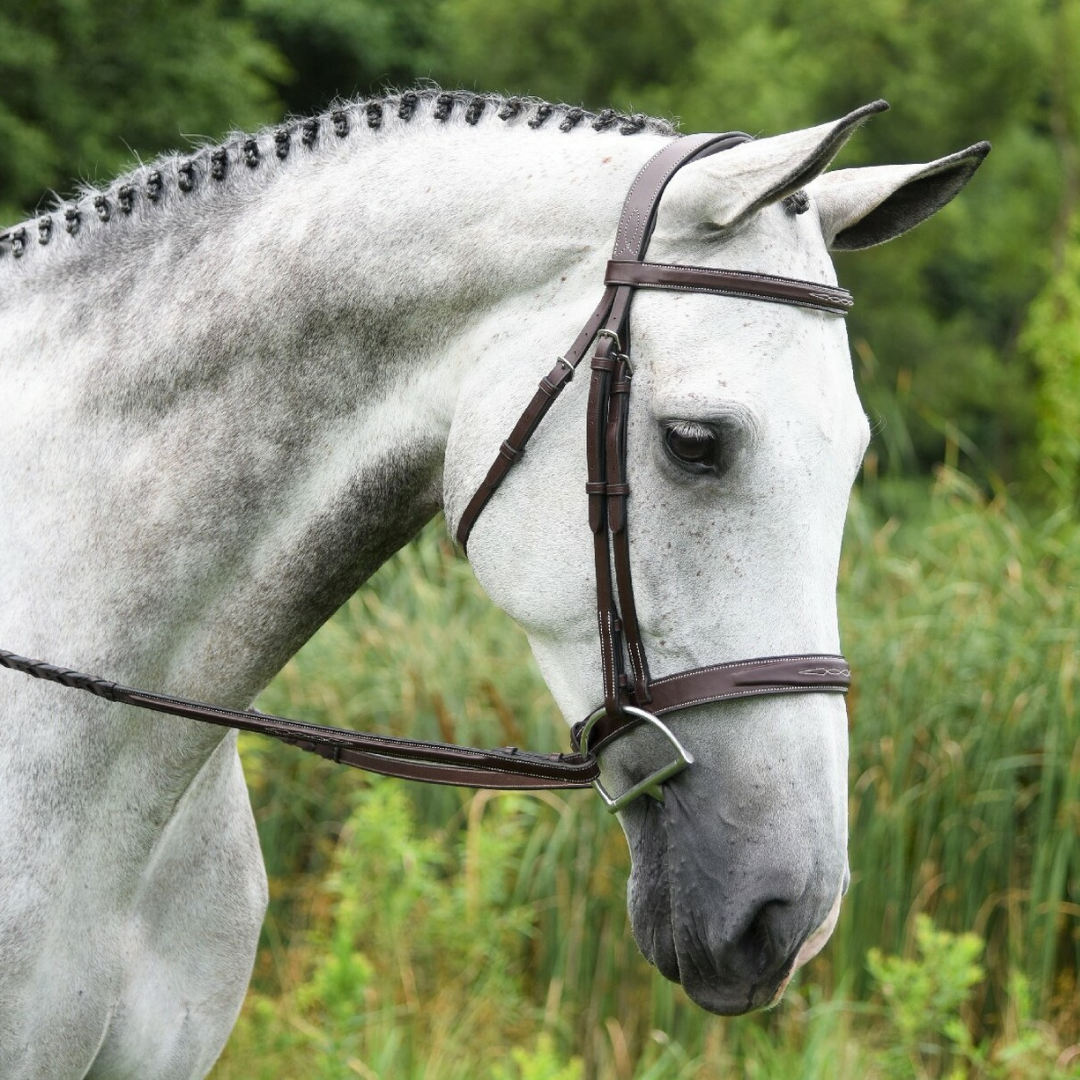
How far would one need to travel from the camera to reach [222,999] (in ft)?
7.36

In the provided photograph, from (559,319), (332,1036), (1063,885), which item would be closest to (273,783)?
(332,1036)

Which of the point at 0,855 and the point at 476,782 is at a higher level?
the point at 476,782

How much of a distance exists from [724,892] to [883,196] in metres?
1.04

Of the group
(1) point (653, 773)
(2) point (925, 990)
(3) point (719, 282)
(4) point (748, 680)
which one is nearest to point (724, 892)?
(1) point (653, 773)

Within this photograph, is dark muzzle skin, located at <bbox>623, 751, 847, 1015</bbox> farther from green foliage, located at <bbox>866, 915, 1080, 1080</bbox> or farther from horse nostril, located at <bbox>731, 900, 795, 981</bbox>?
green foliage, located at <bbox>866, 915, 1080, 1080</bbox>

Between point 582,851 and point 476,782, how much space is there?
2826 millimetres

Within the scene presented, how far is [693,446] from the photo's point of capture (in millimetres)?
1724

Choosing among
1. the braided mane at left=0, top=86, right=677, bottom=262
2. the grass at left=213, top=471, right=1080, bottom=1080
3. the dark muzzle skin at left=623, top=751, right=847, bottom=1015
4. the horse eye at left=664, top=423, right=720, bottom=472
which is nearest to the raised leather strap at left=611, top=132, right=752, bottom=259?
the braided mane at left=0, top=86, right=677, bottom=262

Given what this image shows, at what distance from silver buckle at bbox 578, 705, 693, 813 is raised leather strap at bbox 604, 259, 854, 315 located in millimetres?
593

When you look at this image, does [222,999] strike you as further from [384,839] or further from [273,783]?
[273,783]

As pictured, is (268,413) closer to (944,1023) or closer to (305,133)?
(305,133)

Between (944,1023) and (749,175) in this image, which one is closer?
(749,175)

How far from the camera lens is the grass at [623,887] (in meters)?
4.11

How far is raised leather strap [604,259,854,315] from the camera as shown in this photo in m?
1.75
